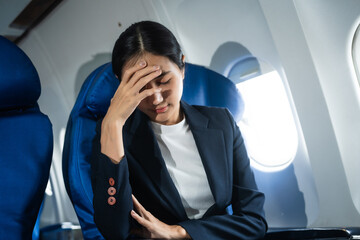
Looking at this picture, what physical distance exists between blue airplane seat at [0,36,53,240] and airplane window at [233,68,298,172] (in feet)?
3.34

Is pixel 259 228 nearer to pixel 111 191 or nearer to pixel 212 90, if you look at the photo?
pixel 111 191

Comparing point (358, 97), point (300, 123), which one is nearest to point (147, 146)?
point (300, 123)

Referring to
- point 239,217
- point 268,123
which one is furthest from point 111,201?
point 268,123

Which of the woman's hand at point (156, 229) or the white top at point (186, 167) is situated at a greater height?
the white top at point (186, 167)

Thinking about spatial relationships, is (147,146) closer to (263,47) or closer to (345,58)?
(263,47)

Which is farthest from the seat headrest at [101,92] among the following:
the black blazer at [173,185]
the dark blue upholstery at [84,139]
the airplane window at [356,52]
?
the airplane window at [356,52]

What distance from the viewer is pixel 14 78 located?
1.21 metres

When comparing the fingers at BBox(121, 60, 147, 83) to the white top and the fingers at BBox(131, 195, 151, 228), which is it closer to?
the white top

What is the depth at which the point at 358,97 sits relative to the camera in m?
1.43

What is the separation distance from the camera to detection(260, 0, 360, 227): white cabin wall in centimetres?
149

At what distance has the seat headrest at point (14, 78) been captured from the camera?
1194 millimetres

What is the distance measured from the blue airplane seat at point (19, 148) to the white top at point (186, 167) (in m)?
0.47

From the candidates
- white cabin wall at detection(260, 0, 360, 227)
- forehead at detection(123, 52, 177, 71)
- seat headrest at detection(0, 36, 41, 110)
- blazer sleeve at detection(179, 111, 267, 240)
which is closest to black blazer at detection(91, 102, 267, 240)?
blazer sleeve at detection(179, 111, 267, 240)

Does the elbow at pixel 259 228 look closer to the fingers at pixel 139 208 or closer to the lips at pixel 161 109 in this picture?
the fingers at pixel 139 208
